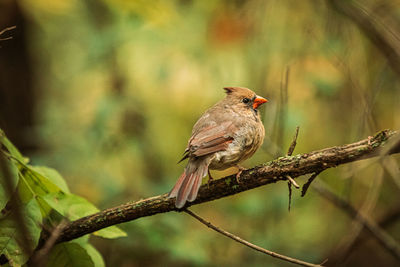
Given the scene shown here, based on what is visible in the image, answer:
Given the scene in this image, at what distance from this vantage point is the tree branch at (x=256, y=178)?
251 cm

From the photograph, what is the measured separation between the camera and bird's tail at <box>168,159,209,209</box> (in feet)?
9.55

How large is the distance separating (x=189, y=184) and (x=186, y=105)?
409 cm

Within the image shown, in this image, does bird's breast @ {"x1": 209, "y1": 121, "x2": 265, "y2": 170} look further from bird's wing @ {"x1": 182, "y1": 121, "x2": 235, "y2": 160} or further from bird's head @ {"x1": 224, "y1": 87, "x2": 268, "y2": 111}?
bird's head @ {"x1": 224, "y1": 87, "x2": 268, "y2": 111}

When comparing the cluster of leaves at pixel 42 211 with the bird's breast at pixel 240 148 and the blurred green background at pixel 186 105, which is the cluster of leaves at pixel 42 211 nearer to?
the bird's breast at pixel 240 148

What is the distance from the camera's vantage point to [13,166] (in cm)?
252

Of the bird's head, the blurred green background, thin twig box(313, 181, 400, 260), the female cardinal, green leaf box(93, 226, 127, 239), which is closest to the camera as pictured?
green leaf box(93, 226, 127, 239)

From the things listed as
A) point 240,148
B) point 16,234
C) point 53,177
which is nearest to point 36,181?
point 53,177

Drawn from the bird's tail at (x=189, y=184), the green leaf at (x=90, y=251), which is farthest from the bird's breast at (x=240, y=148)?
the green leaf at (x=90, y=251)

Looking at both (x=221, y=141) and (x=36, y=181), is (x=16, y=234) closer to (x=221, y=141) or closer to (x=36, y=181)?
(x=36, y=181)

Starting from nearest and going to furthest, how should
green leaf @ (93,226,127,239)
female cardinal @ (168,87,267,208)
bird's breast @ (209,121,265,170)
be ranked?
green leaf @ (93,226,127,239)
female cardinal @ (168,87,267,208)
bird's breast @ (209,121,265,170)

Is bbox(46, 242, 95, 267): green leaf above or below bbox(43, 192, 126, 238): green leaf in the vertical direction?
below

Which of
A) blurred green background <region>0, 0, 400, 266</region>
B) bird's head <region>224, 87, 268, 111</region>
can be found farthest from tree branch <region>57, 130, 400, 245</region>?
blurred green background <region>0, 0, 400, 266</region>

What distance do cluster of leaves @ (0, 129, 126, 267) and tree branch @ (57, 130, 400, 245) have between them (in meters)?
0.07

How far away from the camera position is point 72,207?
9.36 ft
